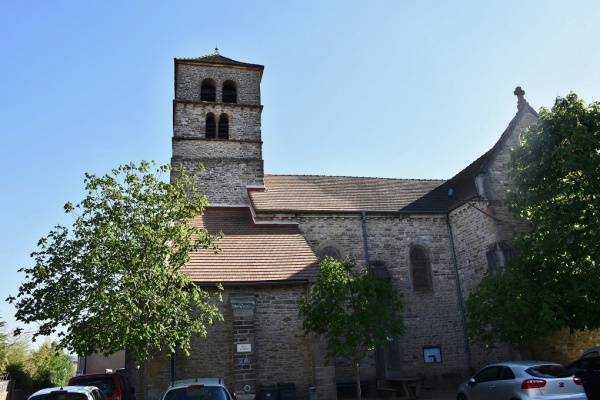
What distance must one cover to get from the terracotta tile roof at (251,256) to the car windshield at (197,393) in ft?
23.4

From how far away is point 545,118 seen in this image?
13289 millimetres

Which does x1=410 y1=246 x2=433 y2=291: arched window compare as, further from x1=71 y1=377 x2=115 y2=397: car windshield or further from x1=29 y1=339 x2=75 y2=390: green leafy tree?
x1=29 y1=339 x2=75 y2=390: green leafy tree

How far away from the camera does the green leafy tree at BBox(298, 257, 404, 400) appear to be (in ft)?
42.4

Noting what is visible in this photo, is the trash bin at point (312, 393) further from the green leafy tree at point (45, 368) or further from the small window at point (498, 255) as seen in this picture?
the green leafy tree at point (45, 368)

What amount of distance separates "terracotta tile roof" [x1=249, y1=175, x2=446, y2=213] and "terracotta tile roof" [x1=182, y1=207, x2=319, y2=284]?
106 cm

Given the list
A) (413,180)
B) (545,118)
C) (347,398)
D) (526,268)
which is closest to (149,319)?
(347,398)

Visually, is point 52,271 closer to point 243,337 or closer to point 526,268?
point 243,337

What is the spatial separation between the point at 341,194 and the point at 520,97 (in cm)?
892

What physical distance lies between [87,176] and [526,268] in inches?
515

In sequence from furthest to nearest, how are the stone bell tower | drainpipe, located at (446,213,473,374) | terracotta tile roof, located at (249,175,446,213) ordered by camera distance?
1. the stone bell tower
2. terracotta tile roof, located at (249,175,446,213)
3. drainpipe, located at (446,213,473,374)

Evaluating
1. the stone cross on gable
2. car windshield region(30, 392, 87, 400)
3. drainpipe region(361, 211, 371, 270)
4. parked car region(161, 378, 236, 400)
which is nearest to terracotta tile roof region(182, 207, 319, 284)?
drainpipe region(361, 211, 371, 270)

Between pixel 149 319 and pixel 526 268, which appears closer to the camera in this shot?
pixel 149 319

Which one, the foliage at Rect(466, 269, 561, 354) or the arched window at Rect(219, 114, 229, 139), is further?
the arched window at Rect(219, 114, 229, 139)

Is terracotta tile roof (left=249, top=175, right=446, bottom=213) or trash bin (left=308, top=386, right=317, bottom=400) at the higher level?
terracotta tile roof (left=249, top=175, right=446, bottom=213)
